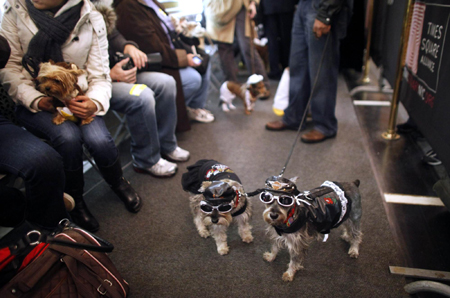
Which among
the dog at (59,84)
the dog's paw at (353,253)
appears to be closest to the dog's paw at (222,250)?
the dog's paw at (353,253)

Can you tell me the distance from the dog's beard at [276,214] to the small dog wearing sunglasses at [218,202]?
20cm

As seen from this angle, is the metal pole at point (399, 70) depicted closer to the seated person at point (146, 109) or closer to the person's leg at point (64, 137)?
the seated person at point (146, 109)

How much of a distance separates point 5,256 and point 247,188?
1.46m

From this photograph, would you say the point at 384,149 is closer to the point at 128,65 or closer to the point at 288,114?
the point at 288,114

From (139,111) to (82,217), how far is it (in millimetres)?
788

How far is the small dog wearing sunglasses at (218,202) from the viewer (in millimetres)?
1372

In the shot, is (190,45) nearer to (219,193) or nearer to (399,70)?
(399,70)

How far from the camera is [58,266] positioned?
1.13m

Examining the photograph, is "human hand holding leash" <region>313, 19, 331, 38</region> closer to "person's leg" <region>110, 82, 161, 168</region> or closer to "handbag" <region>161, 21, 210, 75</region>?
"handbag" <region>161, 21, 210, 75</region>

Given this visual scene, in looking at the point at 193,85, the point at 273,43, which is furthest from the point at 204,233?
the point at 273,43

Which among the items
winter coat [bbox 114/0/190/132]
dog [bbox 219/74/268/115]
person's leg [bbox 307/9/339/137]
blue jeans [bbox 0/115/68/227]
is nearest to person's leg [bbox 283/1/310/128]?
person's leg [bbox 307/9/339/137]

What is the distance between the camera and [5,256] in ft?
3.38

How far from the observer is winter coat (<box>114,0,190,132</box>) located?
239cm

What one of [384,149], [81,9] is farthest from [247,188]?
[81,9]
